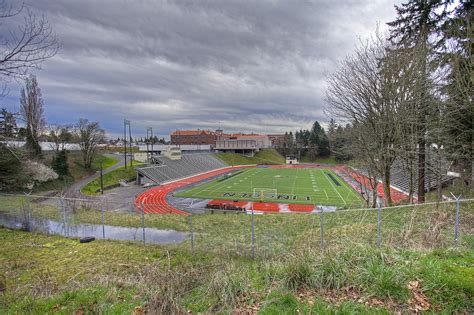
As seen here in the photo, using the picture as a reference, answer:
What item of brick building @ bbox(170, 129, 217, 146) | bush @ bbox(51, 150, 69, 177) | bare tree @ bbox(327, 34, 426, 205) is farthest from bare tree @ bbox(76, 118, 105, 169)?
brick building @ bbox(170, 129, 217, 146)

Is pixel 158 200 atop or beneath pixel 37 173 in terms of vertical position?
beneath

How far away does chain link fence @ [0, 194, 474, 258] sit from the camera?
7.41 metres

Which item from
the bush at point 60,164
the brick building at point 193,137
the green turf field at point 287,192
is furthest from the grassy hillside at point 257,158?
the bush at point 60,164

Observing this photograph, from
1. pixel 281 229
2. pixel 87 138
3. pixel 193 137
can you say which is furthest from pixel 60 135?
pixel 193 137

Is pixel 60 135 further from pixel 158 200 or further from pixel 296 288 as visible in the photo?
pixel 296 288

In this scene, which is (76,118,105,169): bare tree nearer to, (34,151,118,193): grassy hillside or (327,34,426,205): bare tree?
(34,151,118,193): grassy hillside

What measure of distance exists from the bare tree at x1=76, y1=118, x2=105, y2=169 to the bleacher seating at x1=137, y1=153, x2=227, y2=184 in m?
12.5

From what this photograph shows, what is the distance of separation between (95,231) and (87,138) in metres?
45.7

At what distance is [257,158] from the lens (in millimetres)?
101062

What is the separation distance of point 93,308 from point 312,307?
386 centimetres

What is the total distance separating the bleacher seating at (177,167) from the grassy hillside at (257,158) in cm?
808

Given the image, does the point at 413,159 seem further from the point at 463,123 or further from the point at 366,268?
the point at 366,268

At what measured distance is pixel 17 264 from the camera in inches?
336

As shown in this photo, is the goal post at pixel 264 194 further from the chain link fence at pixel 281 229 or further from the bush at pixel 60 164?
the bush at pixel 60 164
